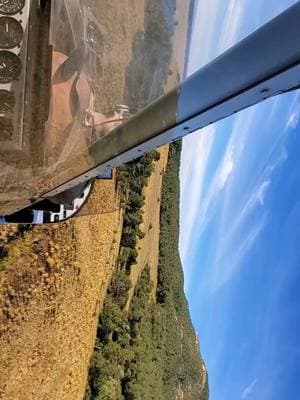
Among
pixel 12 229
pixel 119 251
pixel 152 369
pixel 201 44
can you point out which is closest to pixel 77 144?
pixel 201 44

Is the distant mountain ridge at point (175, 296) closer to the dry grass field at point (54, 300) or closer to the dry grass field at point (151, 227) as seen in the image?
the dry grass field at point (151, 227)

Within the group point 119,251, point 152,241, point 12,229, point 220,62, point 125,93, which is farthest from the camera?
point 152,241

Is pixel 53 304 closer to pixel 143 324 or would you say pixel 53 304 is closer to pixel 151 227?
pixel 143 324

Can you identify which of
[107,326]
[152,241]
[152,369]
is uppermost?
[152,241]

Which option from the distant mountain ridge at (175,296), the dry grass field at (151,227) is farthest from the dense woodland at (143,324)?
the dry grass field at (151,227)

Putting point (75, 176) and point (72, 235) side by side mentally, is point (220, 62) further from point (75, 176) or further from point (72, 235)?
point (72, 235)

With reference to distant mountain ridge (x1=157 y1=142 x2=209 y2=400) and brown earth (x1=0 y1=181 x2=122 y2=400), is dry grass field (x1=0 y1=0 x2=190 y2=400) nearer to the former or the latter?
brown earth (x1=0 y1=181 x2=122 y2=400)
